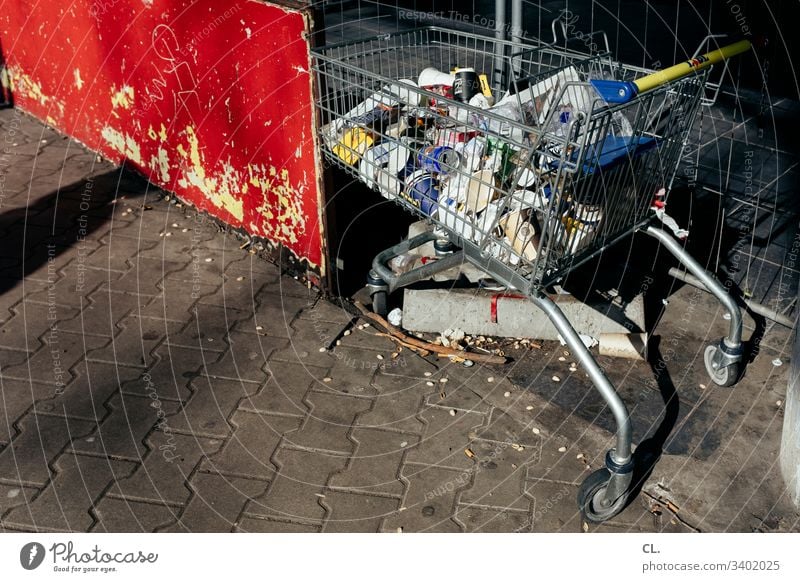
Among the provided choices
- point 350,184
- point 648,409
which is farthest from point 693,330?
point 350,184

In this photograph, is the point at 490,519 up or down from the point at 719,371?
down

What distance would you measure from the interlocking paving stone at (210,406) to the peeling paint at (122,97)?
6.87 feet

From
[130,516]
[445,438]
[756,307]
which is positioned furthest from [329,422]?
[756,307]

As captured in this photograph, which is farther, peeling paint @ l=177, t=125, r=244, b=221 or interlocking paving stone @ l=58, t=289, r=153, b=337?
peeling paint @ l=177, t=125, r=244, b=221

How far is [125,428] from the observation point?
10.4 feet

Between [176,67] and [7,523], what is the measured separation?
247cm

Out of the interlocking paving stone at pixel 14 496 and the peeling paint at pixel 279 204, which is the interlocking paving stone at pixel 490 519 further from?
the peeling paint at pixel 279 204

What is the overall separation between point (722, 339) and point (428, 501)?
1.51 meters

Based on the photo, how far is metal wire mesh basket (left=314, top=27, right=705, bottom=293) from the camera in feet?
8.93

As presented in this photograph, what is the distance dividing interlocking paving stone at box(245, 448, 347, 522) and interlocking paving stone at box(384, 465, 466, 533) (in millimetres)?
271

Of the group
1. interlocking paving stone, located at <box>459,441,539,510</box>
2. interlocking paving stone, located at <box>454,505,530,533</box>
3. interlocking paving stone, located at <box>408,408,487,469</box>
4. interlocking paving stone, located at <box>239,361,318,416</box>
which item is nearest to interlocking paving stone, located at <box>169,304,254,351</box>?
interlocking paving stone, located at <box>239,361,318,416</box>

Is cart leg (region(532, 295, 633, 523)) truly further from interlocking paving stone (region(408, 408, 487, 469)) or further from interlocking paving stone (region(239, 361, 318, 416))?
interlocking paving stone (region(239, 361, 318, 416))

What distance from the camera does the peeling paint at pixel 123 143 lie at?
16.0ft

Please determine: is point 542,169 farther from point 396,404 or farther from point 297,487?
point 297,487
